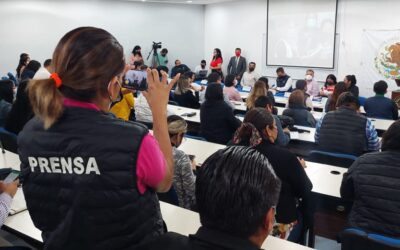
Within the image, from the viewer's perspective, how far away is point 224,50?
13.3 m

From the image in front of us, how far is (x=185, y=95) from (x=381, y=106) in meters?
3.06

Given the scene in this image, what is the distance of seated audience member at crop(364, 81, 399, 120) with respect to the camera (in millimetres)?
5699

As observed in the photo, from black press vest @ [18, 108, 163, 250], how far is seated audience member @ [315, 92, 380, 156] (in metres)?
2.92

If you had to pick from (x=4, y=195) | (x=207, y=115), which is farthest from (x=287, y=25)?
(x=4, y=195)

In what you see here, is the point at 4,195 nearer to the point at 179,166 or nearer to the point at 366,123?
the point at 179,166

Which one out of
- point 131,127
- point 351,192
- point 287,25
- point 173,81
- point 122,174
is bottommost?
point 351,192

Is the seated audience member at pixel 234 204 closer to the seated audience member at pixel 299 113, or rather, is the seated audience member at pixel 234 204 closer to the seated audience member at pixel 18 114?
the seated audience member at pixel 18 114

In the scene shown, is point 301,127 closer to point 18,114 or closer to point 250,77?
point 18,114

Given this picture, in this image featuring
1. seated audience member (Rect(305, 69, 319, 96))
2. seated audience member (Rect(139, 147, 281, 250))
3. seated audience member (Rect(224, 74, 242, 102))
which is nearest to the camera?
seated audience member (Rect(139, 147, 281, 250))

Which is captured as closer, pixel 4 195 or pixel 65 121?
pixel 65 121

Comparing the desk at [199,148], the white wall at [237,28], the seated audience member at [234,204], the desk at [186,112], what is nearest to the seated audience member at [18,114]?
the desk at [199,148]

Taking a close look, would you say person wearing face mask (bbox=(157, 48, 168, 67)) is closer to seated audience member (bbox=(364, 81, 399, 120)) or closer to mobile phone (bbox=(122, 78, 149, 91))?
seated audience member (bbox=(364, 81, 399, 120))

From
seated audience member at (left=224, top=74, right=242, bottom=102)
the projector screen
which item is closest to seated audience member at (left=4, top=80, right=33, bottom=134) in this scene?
seated audience member at (left=224, top=74, right=242, bottom=102)

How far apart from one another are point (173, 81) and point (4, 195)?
118cm
